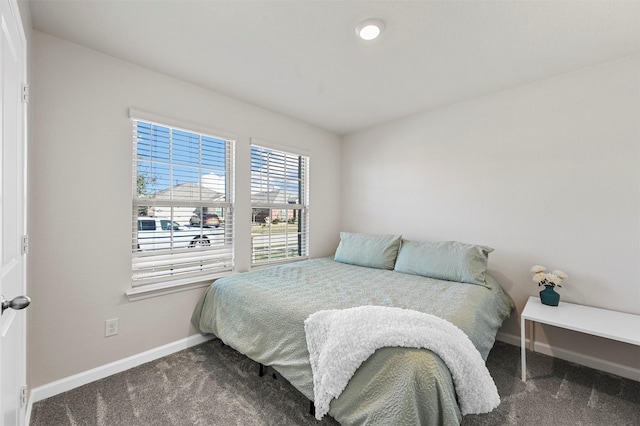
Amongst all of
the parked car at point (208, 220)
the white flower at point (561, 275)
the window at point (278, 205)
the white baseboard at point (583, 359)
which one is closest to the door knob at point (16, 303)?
the parked car at point (208, 220)

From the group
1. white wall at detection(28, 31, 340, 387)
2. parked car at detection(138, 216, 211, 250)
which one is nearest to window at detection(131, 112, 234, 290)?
parked car at detection(138, 216, 211, 250)

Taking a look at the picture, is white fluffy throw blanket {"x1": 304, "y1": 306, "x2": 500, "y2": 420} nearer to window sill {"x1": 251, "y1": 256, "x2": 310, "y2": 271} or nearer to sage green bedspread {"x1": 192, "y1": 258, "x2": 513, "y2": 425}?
sage green bedspread {"x1": 192, "y1": 258, "x2": 513, "y2": 425}

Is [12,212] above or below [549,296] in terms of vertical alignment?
above

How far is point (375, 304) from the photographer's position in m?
1.79

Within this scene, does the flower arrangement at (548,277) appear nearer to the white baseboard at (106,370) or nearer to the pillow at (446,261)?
the pillow at (446,261)

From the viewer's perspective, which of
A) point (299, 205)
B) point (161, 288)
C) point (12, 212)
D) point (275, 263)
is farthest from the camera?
point (299, 205)

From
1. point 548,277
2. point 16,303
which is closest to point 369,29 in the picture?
point 16,303

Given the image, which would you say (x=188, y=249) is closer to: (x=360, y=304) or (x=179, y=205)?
(x=179, y=205)

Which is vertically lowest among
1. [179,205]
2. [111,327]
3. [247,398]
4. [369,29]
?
[247,398]

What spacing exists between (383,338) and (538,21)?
206 cm

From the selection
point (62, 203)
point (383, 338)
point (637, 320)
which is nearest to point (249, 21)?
point (62, 203)

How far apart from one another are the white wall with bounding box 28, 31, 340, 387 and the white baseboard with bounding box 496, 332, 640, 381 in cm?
296

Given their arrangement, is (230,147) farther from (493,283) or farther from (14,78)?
(493,283)

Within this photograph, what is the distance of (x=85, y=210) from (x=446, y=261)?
9.38 feet
